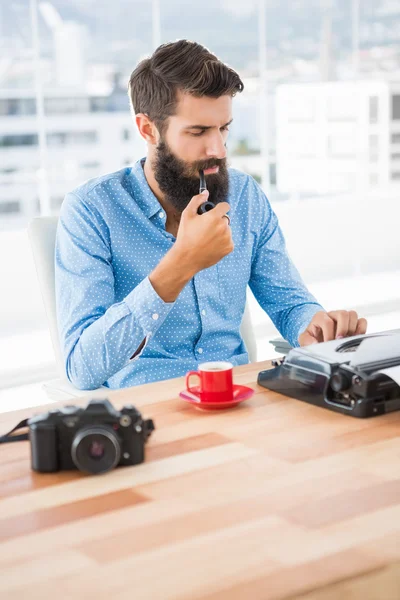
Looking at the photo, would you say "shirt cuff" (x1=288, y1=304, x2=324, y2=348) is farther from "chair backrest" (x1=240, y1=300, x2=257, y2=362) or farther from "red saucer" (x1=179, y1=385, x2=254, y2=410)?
"red saucer" (x1=179, y1=385, x2=254, y2=410)

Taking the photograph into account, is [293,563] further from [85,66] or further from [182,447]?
[85,66]

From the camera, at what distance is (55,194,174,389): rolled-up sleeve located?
1.81 metres

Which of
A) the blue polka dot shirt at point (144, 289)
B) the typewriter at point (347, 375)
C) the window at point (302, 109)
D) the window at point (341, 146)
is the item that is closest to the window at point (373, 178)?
the window at point (341, 146)

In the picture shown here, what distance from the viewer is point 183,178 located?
2.11 meters

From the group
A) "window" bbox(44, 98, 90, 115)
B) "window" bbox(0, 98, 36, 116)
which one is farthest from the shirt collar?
"window" bbox(44, 98, 90, 115)

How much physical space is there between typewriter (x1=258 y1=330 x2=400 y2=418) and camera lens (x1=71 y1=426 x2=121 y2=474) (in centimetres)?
42

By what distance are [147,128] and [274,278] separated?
19.4 inches

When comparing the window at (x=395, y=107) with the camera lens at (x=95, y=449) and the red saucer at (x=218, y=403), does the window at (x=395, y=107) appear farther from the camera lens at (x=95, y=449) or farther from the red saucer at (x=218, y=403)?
the camera lens at (x=95, y=449)

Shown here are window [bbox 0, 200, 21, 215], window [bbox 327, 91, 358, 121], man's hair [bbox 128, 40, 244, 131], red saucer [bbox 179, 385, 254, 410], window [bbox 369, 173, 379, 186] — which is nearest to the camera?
red saucer [bbox 179, 385, 254, 410]

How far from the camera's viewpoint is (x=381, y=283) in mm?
6434

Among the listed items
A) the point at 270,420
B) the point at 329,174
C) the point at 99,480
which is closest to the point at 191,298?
the point at 270,420

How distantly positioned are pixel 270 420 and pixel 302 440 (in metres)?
0.11

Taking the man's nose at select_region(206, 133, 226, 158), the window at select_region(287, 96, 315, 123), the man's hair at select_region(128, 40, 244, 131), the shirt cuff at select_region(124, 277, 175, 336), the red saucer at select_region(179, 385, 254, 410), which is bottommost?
the red saucer at select_region(179, 385, 254, 410)

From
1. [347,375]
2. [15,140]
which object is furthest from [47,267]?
[15,140]
